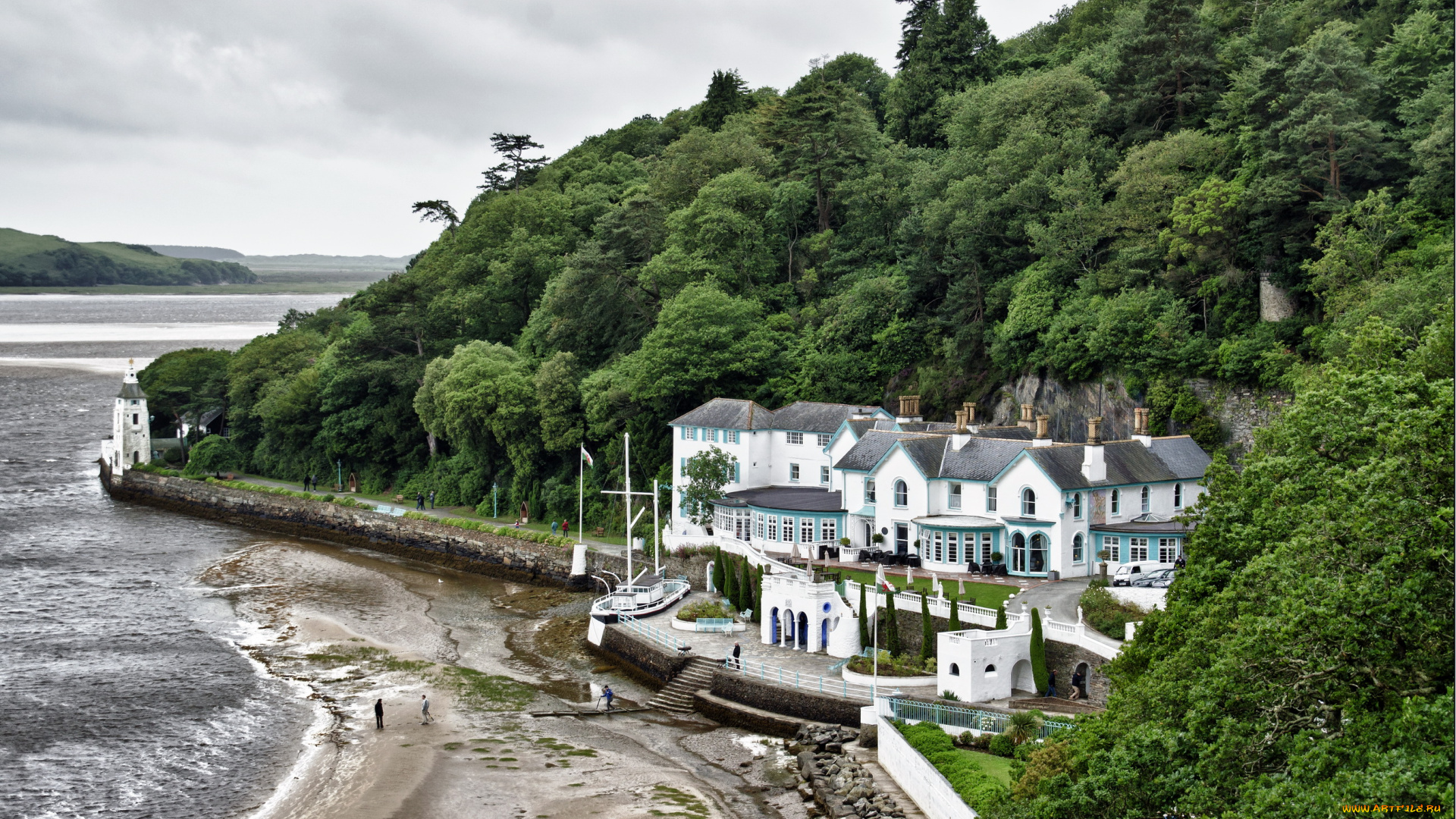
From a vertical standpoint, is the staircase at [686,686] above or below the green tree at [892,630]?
below

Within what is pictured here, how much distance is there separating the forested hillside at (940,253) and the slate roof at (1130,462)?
2888 millimetres

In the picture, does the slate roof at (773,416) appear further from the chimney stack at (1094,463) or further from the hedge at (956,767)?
the hedge at (956,767)

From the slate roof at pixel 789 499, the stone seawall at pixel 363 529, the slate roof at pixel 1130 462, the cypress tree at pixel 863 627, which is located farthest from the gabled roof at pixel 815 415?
the cypress tree at pixel 863 627

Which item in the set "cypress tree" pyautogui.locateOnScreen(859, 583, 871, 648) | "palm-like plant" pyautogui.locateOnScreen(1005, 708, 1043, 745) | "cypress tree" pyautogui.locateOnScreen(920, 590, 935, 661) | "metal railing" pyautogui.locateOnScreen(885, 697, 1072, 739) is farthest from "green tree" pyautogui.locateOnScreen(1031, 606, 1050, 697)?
"cypress tree" pyautogui.locateOnScreen(859, 583, 871, 648)

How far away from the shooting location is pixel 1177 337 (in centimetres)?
4569

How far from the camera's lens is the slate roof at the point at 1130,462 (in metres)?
41.2

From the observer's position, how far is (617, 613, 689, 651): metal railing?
4056 centimetres

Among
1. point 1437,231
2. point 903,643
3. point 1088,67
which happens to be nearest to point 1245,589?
point 903,643

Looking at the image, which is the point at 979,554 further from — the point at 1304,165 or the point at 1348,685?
the point at 1348,685

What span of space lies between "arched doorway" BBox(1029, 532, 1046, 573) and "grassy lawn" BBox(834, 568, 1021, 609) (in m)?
2.03

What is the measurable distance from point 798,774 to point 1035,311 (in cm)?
2536

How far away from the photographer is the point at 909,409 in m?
51.9

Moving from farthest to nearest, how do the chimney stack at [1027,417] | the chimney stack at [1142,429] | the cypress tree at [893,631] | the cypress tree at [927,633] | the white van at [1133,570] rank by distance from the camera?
the chimney stack at [1027,417] < the chimney stack at [1142,429] < the white van at [1133,570] < the cypress tree at [893,631] < the cypress tree at [927,633]

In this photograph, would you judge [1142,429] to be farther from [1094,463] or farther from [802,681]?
[802,681]
